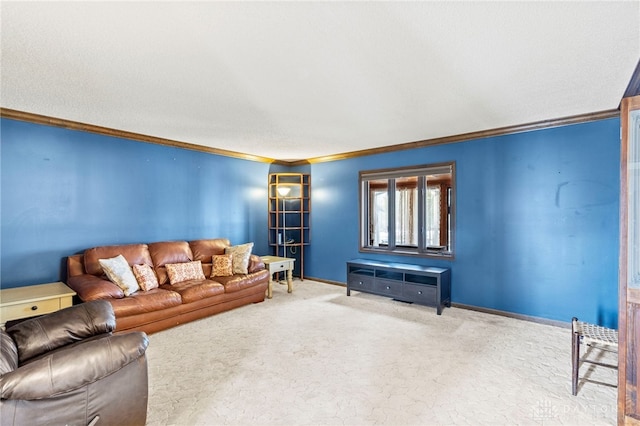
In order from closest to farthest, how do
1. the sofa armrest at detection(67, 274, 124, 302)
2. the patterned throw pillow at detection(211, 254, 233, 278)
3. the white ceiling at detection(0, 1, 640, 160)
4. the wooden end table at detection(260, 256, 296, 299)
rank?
the white ceiling at detection(0, 1, 640, 160)
the sofa armrest at detection(67, 274, 124, 302)
the patterned throw pillow at detection(211, 254, 233, 278)
the wooden end table at detection(260, 256, 296, 299)

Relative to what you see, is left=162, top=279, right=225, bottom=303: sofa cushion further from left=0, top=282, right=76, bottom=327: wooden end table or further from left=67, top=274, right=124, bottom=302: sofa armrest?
left=0, top=282, right=76, bottom=327: wooden end table

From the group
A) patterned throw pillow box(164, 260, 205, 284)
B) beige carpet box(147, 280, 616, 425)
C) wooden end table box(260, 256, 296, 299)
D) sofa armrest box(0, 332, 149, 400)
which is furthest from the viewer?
wooden end table box(260, 256, 296, 299)

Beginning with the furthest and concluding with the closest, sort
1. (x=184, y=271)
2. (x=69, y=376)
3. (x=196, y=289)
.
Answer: (x=184, y=271) < (x=196, y=289) < (x=69, y=376)

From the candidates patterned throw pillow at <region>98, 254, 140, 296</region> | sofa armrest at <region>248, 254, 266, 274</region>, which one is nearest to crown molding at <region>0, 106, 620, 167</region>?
patterned throw pillow at <region>98, 254, 140, 296</region>

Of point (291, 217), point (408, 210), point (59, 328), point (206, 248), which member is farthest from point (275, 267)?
point (59, 328)

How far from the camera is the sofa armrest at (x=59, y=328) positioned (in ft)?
6.38

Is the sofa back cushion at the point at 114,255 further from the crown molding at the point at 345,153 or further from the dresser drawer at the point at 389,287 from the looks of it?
the dresser drawer at the point at 389,287

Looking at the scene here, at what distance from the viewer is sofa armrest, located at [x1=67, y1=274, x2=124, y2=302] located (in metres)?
3.32

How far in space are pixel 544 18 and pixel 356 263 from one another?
13.3ft

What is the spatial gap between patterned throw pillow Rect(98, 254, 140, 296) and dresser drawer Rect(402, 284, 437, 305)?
11.7 feet

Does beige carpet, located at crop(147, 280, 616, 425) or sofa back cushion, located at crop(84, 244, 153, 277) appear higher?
sofa back cushion, located at crop(84, 244, 153, 277)

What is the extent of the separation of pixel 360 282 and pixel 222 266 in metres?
2.19

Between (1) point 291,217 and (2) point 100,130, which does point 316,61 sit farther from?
(1) point 291,217

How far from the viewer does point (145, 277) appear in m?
3.98
